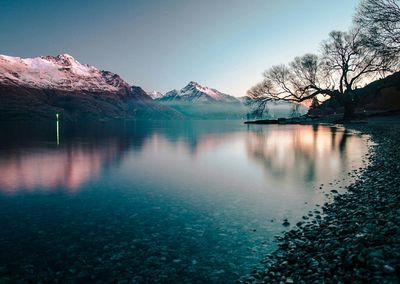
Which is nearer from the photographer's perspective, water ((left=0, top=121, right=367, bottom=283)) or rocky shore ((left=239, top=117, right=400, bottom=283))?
rocky shore ((left=239, top=117, right=400, bottom=283))

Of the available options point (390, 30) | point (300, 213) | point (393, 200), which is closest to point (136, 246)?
point (300, 213)

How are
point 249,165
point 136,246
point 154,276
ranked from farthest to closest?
1. point 249,165
2. point 136,246
3. point 154,276

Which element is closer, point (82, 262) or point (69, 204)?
point (82, 262)

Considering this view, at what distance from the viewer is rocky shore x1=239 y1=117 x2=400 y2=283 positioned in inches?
273

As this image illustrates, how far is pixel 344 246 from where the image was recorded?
8500 mm

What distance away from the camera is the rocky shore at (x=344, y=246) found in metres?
6.93

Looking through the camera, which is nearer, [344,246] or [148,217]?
[344,246]

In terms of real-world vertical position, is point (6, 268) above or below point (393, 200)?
below

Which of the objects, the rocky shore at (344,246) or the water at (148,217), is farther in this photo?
the water at (148,217)

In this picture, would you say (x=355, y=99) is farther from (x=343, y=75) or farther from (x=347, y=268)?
(x=347, y=268)

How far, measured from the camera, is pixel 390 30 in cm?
2948

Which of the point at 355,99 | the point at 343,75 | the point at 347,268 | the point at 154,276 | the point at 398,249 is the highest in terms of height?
the point at 343,75

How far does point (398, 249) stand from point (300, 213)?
6106 millimetres

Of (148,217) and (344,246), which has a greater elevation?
(344,246)
